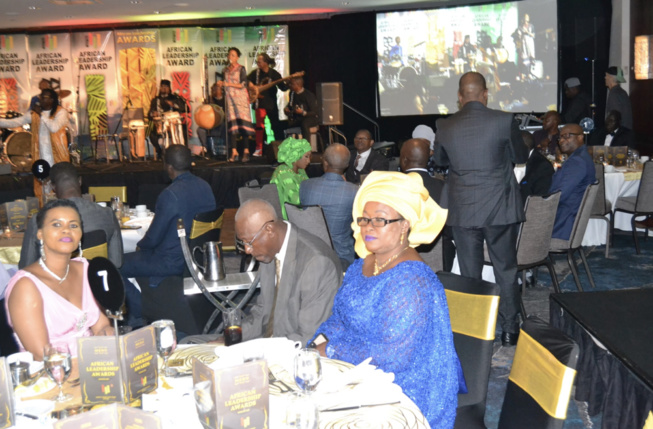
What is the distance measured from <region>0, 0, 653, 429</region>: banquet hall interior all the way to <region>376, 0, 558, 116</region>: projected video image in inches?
1.1

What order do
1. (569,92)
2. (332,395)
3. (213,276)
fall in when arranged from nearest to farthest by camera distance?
1. (332,395)
2. (213,276)
3. (569,92)

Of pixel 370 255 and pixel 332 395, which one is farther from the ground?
pixel 370 255

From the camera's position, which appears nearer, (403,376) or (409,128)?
(403,376)

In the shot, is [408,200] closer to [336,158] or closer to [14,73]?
[336,158]

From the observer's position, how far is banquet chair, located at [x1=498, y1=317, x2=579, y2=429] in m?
2.04

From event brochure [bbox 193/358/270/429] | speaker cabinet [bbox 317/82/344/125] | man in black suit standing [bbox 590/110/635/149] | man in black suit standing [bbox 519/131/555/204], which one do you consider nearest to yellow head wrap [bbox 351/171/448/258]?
event brochure [bbox 193/358/270/429]

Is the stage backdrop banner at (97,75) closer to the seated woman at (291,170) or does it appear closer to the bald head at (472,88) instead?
the seated woman at (291,170)

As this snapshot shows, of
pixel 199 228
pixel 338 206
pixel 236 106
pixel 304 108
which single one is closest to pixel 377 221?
pixel 199 228

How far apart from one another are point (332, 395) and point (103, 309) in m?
1.48

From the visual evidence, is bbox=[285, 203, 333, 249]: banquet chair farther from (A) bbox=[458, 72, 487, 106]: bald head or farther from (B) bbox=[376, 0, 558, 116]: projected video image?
(B) bbox=[376, 0, 558, 116]: projected video image

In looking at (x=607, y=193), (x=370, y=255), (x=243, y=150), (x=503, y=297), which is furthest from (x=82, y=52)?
(x=370, y=255)

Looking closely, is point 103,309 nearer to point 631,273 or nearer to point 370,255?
point 370,255

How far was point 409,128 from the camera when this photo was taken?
48.7 ft

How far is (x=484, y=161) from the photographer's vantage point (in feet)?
15.2
